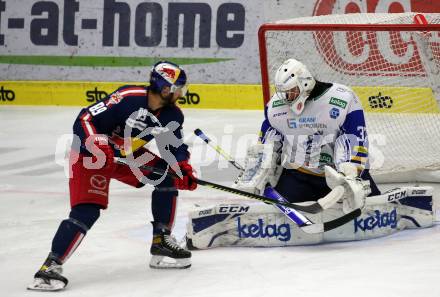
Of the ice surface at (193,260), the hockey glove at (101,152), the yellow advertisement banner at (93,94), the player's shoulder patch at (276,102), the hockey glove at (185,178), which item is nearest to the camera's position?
the ice surface at (193,260)

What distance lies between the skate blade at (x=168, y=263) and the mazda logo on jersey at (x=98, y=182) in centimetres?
51

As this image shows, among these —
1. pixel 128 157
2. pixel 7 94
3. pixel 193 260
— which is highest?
pixel 128 157

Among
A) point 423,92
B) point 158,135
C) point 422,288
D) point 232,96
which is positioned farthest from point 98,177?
point 232,96

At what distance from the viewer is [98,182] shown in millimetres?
4664

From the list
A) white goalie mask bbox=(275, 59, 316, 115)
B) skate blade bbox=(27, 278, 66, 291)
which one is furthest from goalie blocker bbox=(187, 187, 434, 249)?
skate blade bbox=(27, 278, 66, 291)

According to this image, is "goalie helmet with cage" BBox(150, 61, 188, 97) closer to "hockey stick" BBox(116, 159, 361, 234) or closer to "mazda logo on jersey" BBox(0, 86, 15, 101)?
"hockey stick" BBox(116, 159, 361, 234)

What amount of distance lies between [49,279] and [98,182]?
48cm

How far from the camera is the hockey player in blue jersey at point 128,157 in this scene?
15.0 feet

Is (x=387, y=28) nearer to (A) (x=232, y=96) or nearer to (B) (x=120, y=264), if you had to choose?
(B) (x=120, y=264)

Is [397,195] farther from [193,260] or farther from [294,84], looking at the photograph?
[193,260]

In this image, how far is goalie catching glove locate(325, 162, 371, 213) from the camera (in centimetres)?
518

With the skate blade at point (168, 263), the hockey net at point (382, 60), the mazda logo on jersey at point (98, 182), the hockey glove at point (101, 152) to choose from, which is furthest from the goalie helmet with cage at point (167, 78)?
the hockey net at point (382, 60)

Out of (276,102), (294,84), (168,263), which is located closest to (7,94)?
(276,102)

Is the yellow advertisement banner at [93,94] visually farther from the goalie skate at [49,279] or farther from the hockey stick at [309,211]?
the goalie skate at [49,279]
